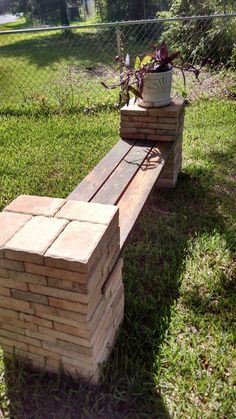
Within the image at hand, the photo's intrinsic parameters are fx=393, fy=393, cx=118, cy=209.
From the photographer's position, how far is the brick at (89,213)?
5.26 ft

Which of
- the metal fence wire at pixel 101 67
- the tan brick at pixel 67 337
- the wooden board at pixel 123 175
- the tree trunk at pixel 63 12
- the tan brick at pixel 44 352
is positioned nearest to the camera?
the tan brick at pixel 67 337

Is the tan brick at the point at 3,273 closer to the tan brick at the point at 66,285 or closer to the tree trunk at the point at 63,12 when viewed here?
the tan brick at the point at 66,285

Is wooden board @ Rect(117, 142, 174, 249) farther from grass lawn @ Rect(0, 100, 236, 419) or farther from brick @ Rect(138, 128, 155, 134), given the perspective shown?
grass lawn @ Rect(0, 100, 236, 419)

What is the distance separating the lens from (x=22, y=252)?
1444 millimetres

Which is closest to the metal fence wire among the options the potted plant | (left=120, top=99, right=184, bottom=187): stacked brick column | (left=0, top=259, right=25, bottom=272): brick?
the potted plant

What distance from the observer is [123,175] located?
260 cm

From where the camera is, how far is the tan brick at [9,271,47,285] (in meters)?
1.49

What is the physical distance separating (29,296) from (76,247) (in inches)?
12.5

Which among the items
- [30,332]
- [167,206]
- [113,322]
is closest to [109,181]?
[167,206]

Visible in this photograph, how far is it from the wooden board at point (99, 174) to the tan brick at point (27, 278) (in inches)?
34.3

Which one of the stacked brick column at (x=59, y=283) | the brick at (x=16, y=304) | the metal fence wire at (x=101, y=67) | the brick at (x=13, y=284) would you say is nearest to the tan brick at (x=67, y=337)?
the stacked brick column at (x=59, y=283)

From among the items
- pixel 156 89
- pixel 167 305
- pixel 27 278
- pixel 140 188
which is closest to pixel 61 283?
pixel 27 278

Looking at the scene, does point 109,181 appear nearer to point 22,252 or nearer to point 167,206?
point 167,206

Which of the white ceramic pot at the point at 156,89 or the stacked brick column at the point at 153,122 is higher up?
the white ceramic pot at the point at 156,89
